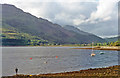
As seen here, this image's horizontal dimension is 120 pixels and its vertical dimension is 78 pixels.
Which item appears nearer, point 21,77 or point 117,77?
point 117,77

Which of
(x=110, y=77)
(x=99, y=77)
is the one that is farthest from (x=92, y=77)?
(x=110, y=77)

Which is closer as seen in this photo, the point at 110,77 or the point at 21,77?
the point at 110,77

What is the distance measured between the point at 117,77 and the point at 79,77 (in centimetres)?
826

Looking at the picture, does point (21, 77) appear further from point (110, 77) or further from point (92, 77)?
point (110, 77)

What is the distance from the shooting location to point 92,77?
3278cm

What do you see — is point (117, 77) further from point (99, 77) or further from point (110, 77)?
point (99, 77)

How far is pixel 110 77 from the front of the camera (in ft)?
105

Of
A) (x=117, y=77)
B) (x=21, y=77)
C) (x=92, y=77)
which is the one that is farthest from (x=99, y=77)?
(x=21, y=77)

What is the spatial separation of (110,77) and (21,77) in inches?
792

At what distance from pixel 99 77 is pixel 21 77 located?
699 inches

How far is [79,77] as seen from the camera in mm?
33656

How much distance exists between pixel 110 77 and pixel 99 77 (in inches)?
93.0

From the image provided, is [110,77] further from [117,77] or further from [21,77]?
[21,77]

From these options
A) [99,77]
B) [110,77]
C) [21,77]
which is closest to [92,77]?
[99,77]
